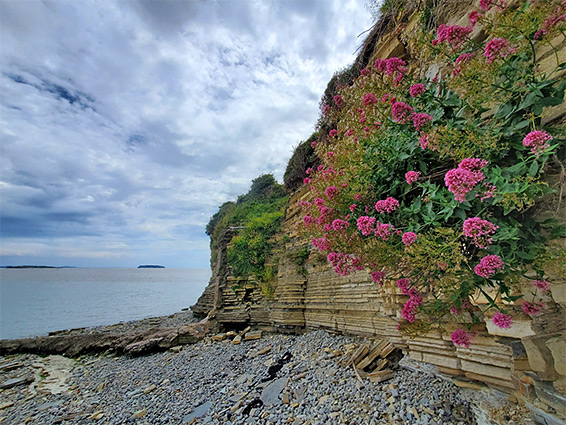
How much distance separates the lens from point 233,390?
496 centimetres

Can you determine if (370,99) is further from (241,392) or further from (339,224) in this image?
(241,392)

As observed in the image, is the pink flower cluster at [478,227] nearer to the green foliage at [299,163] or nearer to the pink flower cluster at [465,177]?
the pink flower cluster at [465,177]

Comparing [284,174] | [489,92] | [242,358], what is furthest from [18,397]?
[489,92]

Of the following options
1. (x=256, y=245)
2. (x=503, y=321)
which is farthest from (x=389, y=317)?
(x=256, y=245)

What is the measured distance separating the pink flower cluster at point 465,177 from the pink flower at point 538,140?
0.77ft

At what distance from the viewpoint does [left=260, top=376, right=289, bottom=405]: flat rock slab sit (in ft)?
13.3

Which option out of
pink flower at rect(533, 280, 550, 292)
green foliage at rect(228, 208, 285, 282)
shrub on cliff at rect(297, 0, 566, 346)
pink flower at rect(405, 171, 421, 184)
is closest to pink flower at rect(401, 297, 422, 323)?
shrub on cliff at rect(297, 0, 566, 346)

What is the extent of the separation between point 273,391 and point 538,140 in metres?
4.66

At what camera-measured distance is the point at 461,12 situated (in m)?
3.18

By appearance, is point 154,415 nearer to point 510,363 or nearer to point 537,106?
point 510,363

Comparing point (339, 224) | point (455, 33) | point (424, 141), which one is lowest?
point (339, 224)

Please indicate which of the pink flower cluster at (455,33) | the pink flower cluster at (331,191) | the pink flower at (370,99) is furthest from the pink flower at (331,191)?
the pink flower cluster at (455,33)

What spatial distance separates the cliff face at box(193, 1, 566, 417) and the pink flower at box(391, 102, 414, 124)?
94 centimetres

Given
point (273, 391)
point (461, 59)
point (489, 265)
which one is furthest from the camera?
point (273, 391)
